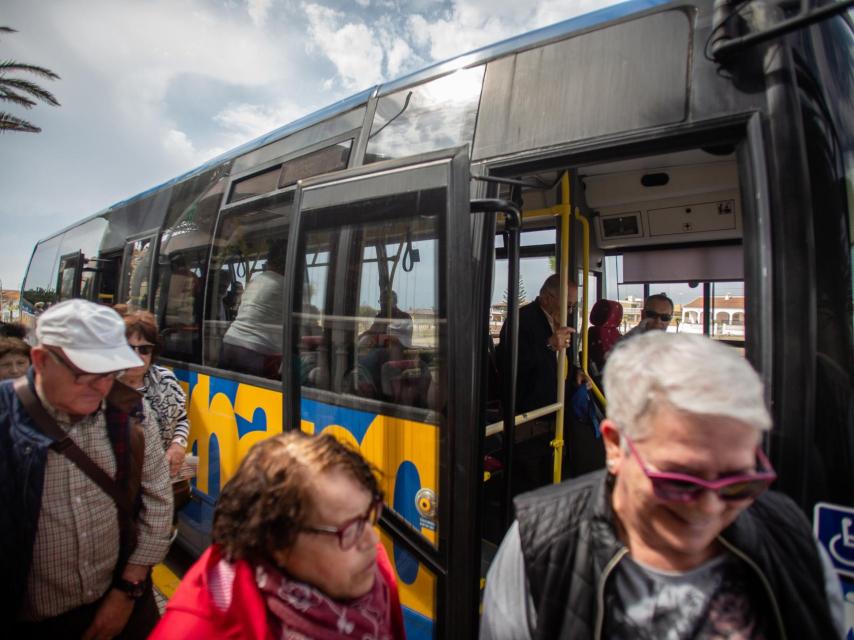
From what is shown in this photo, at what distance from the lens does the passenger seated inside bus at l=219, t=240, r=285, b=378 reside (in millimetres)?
2852

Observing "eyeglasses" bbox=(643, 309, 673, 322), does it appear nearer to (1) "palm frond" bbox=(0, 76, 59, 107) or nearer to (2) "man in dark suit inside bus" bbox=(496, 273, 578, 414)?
(2) "man in dark suit inside bus" bbox=(496, 273, 578, 414)

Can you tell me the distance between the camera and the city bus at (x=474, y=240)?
135cm

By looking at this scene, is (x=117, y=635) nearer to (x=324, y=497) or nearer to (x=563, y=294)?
(x=324, y=497)

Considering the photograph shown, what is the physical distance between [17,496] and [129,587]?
542mm

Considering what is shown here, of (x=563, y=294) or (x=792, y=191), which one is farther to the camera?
(x=563, y=294)

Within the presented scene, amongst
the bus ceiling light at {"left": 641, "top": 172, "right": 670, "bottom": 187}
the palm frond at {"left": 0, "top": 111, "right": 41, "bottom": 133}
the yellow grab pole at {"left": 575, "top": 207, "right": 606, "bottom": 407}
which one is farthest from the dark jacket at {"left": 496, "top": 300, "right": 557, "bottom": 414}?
the palm frond at {"left": 0, "top": 111, "right": 41, "bottom": 133}

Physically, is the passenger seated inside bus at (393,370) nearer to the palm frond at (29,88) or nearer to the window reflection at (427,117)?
the window reflection at (427,117)

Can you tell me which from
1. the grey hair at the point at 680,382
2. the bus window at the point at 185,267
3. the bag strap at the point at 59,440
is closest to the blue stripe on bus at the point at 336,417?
the bag strap at the point at 59,440

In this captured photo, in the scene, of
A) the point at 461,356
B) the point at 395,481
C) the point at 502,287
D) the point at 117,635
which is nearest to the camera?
the point at 461,356

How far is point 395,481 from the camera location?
1938 mm

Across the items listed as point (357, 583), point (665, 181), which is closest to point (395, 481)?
point (357, 583)

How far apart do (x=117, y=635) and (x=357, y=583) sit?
1.28 meters

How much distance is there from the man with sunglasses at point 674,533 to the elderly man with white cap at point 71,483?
1.34 m

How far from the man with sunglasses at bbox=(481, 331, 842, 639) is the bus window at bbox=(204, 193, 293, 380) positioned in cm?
202
